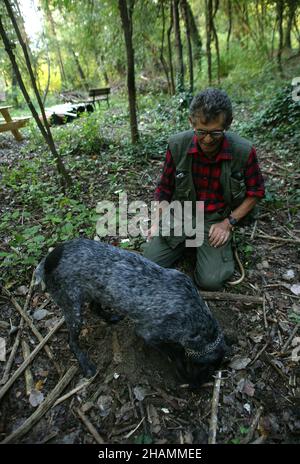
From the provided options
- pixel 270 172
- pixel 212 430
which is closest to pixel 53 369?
pixel 212 430

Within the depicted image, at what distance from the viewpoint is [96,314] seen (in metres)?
3.33

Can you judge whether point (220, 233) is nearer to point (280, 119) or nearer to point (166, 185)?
point (166, 185)

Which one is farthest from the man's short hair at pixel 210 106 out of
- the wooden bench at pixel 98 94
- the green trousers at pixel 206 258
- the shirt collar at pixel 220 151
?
the wooden bench at pixel 98 94

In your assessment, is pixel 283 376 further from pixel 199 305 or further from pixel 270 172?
pixel 270 172

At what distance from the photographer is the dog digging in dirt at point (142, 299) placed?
2.53 metres

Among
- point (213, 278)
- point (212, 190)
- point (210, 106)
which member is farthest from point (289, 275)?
point (210, 106)

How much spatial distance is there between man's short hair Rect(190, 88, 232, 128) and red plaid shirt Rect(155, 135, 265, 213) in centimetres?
50

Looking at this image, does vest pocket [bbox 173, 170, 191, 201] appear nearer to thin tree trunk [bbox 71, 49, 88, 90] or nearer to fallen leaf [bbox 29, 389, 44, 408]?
fallen leaf [bbox 29, 389, 44, 408]

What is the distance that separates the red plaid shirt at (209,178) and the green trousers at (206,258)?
261 millimetres

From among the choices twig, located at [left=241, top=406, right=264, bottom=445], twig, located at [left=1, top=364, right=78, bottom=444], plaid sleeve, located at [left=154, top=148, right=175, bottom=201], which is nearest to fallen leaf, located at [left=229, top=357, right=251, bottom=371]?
twig, located at [left=241, top=406, right=264, bottom=445]

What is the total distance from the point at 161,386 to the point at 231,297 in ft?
4.05

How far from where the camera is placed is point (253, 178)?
11.7 ft

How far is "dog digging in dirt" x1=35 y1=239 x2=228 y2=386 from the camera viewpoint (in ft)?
8.31

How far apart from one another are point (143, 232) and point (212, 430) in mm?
2686
